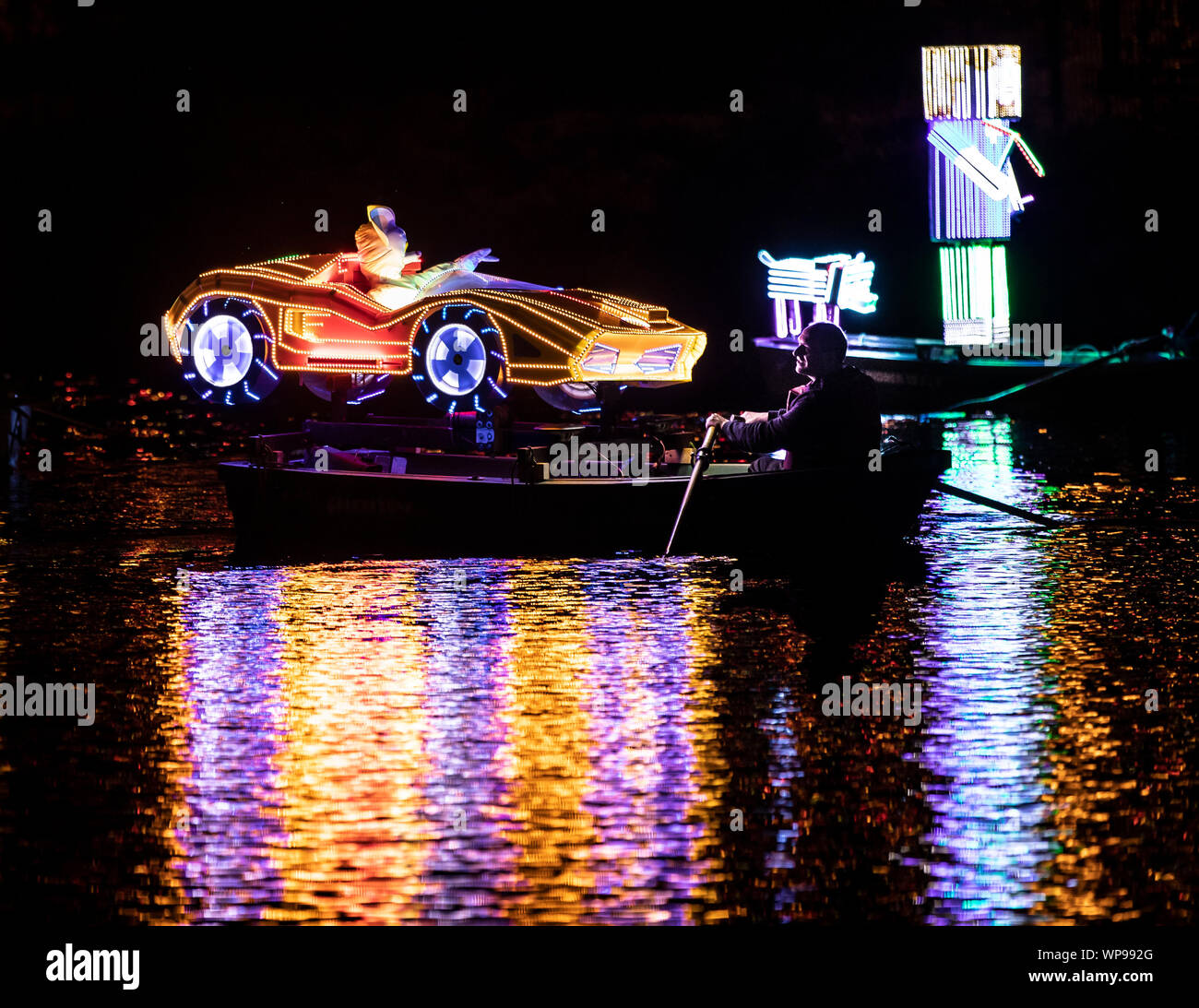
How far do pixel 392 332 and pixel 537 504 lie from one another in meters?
2.74

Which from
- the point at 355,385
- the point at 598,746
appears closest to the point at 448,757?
the point at 598,746

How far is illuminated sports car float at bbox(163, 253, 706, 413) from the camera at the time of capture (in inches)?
669

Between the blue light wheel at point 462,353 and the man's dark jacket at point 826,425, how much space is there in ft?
10.9

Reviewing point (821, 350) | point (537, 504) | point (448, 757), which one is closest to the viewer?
point (448, 757)

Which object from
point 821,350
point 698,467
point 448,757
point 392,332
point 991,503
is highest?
point 392,332

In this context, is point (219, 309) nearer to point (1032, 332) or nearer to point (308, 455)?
point (308, 455)

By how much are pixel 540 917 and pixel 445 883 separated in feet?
1.73

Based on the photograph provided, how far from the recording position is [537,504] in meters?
15.7

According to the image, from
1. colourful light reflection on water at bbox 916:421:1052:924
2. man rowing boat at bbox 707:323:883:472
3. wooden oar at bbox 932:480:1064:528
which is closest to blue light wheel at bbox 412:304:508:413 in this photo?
man rowing boat at bbox 707:323:883:472

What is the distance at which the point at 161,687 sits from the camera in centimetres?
1044

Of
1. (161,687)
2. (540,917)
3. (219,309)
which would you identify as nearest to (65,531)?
(219,309)

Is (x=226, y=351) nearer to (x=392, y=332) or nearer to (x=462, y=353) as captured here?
(x=392, y=332)

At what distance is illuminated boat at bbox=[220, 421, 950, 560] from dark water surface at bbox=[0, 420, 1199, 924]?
432 millimetres

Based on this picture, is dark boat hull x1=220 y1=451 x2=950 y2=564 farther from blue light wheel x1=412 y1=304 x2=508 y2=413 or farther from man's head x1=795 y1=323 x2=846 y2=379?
blue light wheel x1=412 y1=304 x2=508 y2=413
